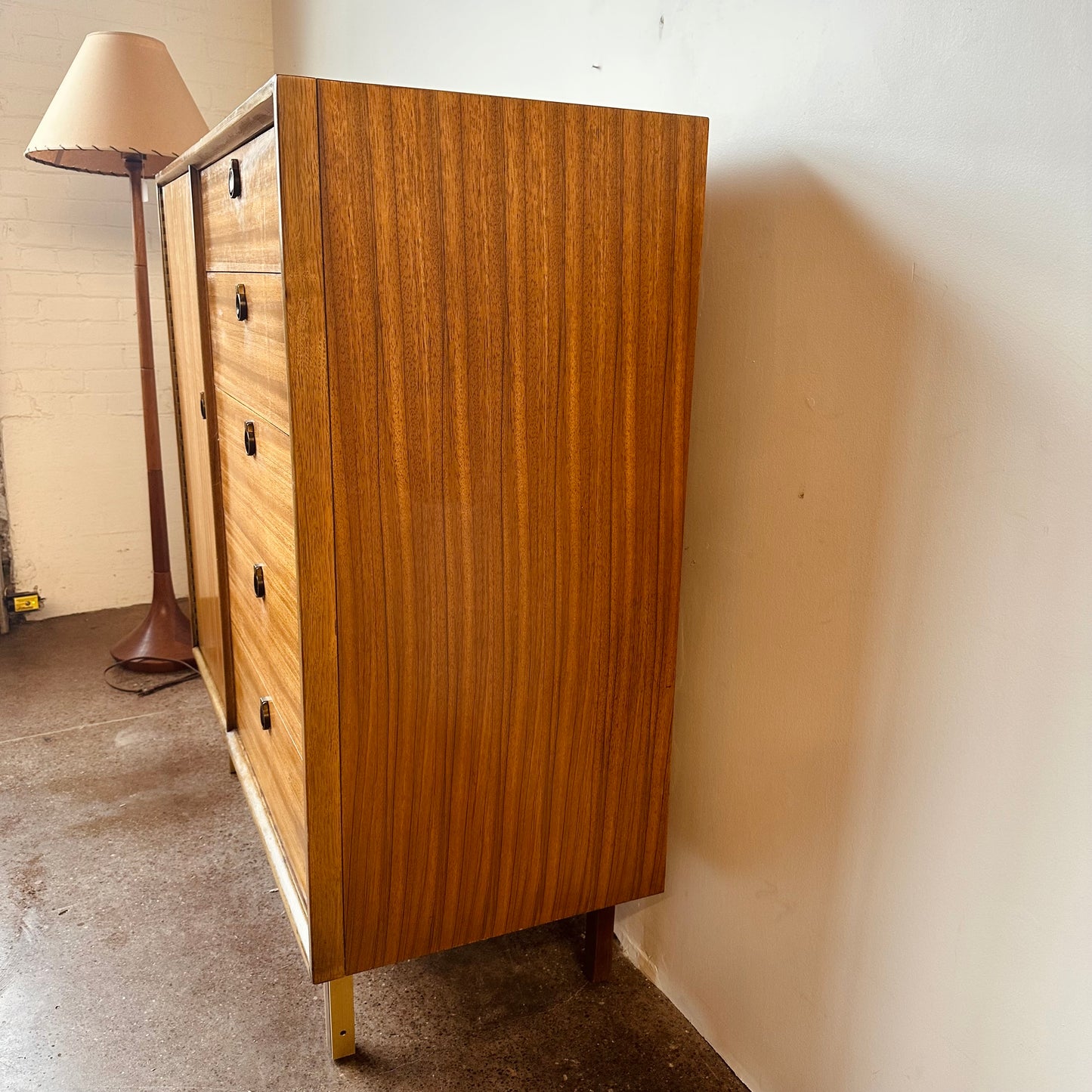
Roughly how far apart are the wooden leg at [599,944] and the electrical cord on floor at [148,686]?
1500mm

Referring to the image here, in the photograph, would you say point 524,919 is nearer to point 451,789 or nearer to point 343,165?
point 451,789

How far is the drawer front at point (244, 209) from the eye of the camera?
113cm

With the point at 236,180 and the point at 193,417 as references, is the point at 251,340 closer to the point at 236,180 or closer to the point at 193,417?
the point at 236,180

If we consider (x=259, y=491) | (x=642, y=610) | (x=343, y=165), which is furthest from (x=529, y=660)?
(x=343, y=165)

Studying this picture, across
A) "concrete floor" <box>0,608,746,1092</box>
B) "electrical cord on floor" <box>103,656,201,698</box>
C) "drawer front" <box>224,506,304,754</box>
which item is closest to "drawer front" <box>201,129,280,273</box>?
"drawer front" <box>224,506,304,754</box>

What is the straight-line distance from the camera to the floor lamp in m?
2.38

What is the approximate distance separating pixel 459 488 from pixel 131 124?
1.83 m

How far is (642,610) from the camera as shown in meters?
1.30

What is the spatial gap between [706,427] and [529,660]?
1.31 feet

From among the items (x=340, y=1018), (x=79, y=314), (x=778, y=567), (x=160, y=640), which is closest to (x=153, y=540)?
(x=160, y=640)

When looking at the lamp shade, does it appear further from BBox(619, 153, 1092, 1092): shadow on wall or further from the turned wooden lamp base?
BBox(619, 153, 1092, 1092): shadow on wall

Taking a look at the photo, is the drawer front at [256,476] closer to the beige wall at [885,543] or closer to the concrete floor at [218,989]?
the beige wall at [885,543]

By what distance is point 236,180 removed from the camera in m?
1.27

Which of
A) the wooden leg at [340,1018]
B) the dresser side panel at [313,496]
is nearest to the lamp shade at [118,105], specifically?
the dresser side panel at [313,496]
